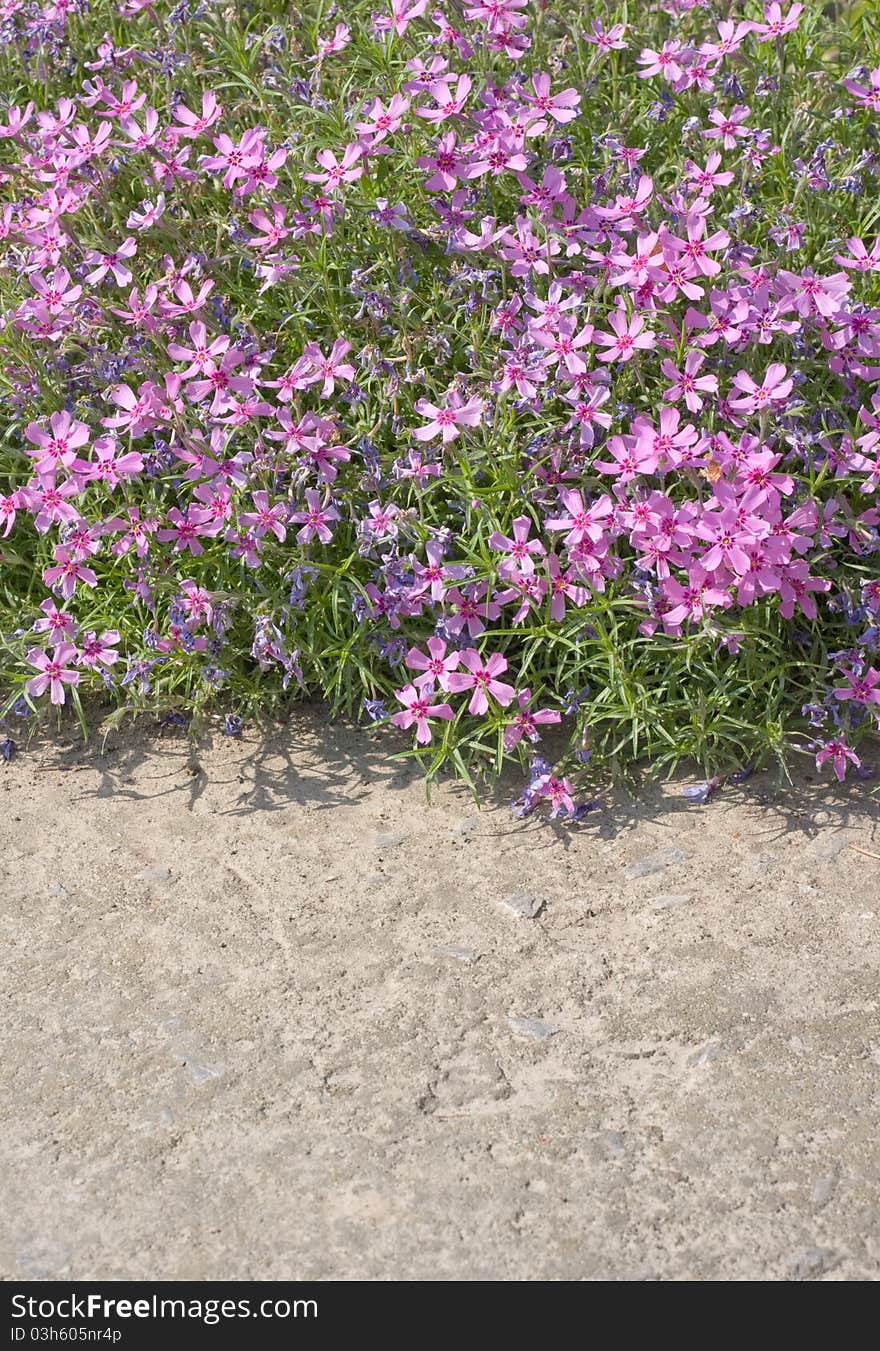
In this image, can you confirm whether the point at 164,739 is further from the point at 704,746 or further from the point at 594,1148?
the point at 594,1148

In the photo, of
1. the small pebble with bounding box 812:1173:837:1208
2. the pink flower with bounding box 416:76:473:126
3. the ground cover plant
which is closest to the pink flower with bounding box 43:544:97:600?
the ground cover plant

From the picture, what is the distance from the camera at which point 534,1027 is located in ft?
8.96

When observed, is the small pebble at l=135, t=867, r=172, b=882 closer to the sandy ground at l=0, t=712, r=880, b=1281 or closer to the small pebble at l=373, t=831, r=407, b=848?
the sandy ground at l=0, t=712, r=880, b=1281

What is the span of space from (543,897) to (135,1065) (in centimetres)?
89

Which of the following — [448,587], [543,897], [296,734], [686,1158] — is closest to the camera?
[686,1158]

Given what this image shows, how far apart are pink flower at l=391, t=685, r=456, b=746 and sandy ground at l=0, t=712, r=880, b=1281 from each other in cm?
20

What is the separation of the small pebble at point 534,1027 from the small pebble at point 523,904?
1.00 feet

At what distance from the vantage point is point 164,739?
369 centimetres

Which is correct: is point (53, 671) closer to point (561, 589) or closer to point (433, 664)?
point (433, 664)

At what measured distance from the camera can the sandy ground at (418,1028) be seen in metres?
2.32

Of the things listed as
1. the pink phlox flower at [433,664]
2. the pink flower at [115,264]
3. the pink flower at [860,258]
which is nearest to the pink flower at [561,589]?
the pink phlox flower at [433,664]

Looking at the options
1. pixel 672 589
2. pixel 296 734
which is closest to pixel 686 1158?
pixel 672 589

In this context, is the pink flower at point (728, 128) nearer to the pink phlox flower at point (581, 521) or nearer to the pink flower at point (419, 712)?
the pink phlox flower at point (581, 521)

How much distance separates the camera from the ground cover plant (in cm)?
327
